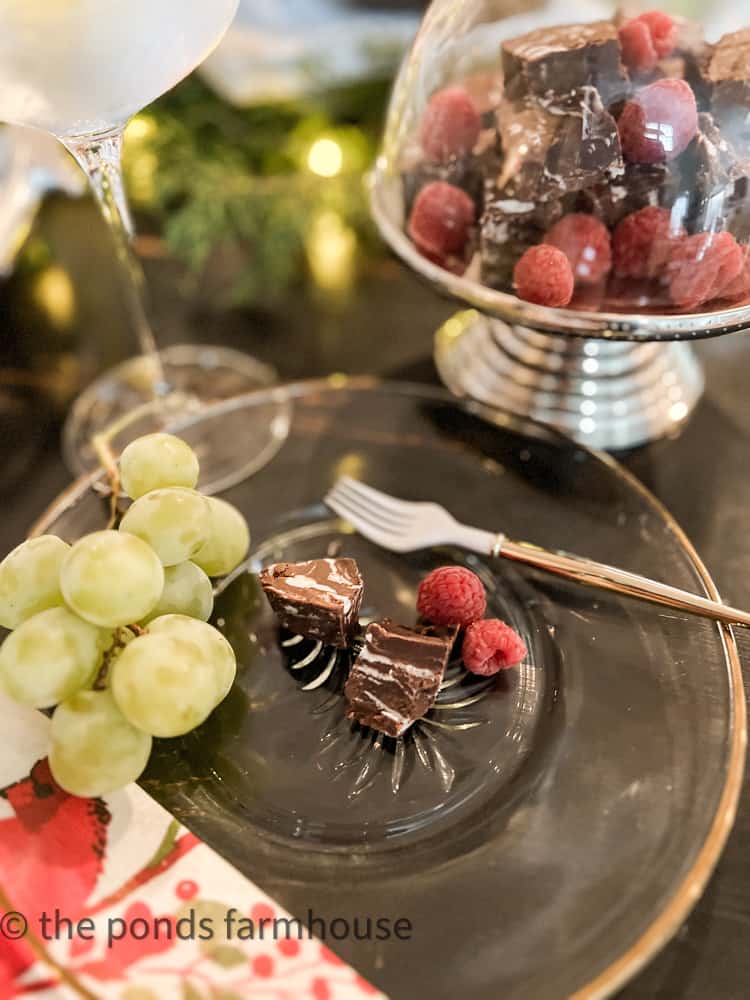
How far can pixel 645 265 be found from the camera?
2.15 feet

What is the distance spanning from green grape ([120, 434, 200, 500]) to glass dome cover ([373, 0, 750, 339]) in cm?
27

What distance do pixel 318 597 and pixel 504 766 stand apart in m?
0.17

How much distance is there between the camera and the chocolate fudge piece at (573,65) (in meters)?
0.65

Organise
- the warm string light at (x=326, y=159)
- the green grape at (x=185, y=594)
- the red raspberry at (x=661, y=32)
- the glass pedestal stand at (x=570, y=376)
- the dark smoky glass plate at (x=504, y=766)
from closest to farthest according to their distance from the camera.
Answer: the dark smoky glass plate at (x=504, y=766), the green grape at (x=185, y=594), the red raspberry at (x=661, y=32), the glass pedestal stand at (x=570, y=376), the warm string light at (x=326, y=159)

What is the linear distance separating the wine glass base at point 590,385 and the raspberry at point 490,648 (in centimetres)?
25

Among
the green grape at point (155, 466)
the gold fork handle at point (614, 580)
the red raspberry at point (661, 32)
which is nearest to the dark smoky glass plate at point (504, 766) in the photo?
the gold fork handle at point (614, 580)

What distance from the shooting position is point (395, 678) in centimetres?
55

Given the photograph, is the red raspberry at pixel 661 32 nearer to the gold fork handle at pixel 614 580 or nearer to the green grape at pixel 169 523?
the gold fork handle at pixel 614 580

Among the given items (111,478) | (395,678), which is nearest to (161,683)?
(395,678)

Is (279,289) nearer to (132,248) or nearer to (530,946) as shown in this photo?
(132,248)

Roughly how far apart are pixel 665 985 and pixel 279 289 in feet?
2.73

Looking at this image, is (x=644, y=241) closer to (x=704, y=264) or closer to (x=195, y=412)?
(x=704, y=264)

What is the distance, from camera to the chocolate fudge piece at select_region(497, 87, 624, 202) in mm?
642

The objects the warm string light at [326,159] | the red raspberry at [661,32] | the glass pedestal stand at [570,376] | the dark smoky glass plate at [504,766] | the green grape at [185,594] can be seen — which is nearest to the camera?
the dark smoky glass plate at [504,766]
